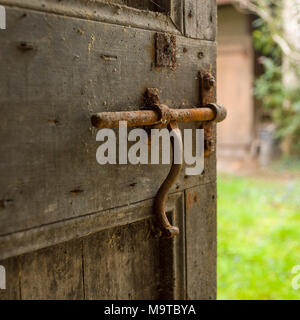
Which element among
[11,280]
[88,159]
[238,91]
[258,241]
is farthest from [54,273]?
[238,91]

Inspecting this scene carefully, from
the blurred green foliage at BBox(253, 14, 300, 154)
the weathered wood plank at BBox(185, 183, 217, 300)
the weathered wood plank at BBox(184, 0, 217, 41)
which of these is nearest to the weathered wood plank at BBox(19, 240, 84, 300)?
the weathered wood plank at BBox(185, 183, 217, 300)

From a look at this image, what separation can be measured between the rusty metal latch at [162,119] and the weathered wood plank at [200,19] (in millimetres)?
203

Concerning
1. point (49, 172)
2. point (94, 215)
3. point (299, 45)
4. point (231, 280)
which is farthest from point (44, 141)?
point (299, 45)

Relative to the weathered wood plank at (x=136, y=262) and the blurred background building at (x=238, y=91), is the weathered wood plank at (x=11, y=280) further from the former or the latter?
the blurred background building at (x=238, y=91)

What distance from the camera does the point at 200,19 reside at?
1.15 metres

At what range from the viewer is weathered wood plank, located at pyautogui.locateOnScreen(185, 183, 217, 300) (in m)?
1.16

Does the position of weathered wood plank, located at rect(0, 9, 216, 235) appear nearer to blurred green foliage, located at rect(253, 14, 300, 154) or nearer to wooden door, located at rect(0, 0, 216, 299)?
wooden door, located at rect(0, 0, 216, 299)

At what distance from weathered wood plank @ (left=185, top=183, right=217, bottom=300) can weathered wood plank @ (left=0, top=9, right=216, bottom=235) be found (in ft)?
0.67

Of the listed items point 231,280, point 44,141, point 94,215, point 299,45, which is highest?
point 299,45

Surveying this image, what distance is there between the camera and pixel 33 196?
→ 76cm

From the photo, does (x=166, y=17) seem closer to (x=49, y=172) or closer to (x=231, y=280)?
(x=49, y=172)

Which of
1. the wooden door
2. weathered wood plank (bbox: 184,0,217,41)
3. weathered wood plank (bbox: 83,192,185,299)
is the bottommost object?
weathered wood plank (bbox: 83,192,185,299)

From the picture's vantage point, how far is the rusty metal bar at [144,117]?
0.82 meters
